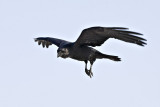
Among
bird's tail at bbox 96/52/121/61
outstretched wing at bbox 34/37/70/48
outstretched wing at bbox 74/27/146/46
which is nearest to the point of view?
outstretched wing at bbox 74/27/146/46

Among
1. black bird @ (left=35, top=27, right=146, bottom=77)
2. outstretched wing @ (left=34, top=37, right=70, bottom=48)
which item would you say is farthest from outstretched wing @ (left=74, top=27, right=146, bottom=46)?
outstretched wing @ (left=34, top=37, right=70, bottom=48)

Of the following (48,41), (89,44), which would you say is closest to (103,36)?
(89,44)

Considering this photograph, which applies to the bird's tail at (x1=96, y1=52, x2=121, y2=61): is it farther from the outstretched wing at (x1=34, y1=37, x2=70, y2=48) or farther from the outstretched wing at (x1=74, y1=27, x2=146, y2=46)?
the outstretched wing at (x1=34, y1=37, x2=70, y2=48)

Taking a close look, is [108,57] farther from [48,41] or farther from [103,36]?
[48,41]

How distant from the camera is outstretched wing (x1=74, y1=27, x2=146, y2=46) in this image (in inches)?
668

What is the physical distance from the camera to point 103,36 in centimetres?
1817

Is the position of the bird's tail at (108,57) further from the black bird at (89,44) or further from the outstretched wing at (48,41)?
the outstretched wing at (48,41)

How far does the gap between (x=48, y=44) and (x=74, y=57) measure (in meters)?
5.18

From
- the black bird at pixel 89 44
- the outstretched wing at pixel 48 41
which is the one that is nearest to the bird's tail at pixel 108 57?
the black bird at pixel 89 44

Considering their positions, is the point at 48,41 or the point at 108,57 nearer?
the point at 108,57

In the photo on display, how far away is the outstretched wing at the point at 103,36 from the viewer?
17.0 metres

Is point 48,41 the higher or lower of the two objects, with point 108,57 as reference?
higher

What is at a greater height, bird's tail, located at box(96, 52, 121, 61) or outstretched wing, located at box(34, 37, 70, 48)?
outstretched wing, located at box(34, 37, 70, 48)

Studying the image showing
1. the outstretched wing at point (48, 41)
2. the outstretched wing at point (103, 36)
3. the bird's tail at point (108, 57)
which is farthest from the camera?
the outstretched wing at point (48, 41)
